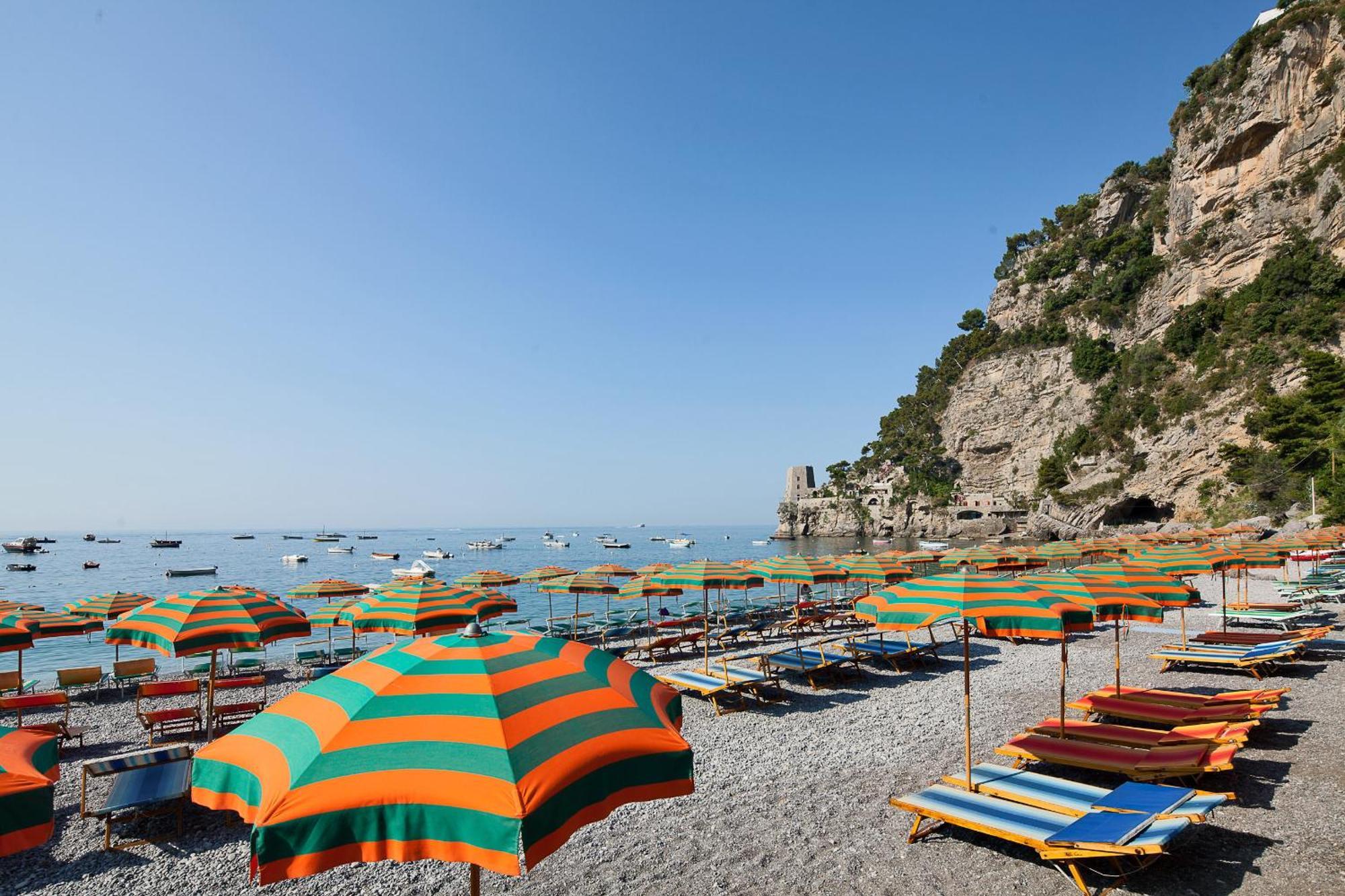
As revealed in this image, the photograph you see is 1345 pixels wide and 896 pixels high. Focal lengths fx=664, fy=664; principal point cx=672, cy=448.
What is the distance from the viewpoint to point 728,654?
57.4ft

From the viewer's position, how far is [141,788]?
7527 mm

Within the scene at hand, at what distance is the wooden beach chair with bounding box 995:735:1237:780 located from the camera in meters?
6.83

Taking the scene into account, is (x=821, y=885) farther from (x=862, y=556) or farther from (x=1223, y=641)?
(x=862, y=556)

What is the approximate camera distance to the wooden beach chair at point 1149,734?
7633 millimetres

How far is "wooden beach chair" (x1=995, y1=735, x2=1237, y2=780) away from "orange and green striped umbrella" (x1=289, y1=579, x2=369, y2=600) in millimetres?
19996

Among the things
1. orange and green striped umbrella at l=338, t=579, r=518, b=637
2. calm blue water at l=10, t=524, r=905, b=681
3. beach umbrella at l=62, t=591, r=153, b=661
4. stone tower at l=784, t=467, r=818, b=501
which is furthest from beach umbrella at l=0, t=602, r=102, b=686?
stone tower at l=784, t=467, r=818, b=501

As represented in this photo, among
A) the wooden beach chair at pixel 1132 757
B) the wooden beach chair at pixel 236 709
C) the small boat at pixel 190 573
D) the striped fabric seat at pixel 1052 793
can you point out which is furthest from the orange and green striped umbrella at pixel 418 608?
the small boat at pixel 190 573

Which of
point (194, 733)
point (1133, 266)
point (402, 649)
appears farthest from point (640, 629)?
point (1133, 266)

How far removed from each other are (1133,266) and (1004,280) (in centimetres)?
2655

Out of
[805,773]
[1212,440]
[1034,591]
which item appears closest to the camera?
[1034,591]

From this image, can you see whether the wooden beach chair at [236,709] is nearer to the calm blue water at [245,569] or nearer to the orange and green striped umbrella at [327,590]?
the orange and green striped umbrella at [327,590]

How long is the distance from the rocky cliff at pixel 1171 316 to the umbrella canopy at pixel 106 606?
59771mm

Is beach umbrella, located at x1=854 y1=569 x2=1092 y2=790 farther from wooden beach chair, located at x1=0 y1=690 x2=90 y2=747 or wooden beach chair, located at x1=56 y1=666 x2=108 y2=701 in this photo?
wooden beach chair, located at x1=56 y1=666 x2=108 y2=701

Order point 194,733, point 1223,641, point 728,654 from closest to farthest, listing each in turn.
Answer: point 194,733 → point 1223,641 → point 728,654
